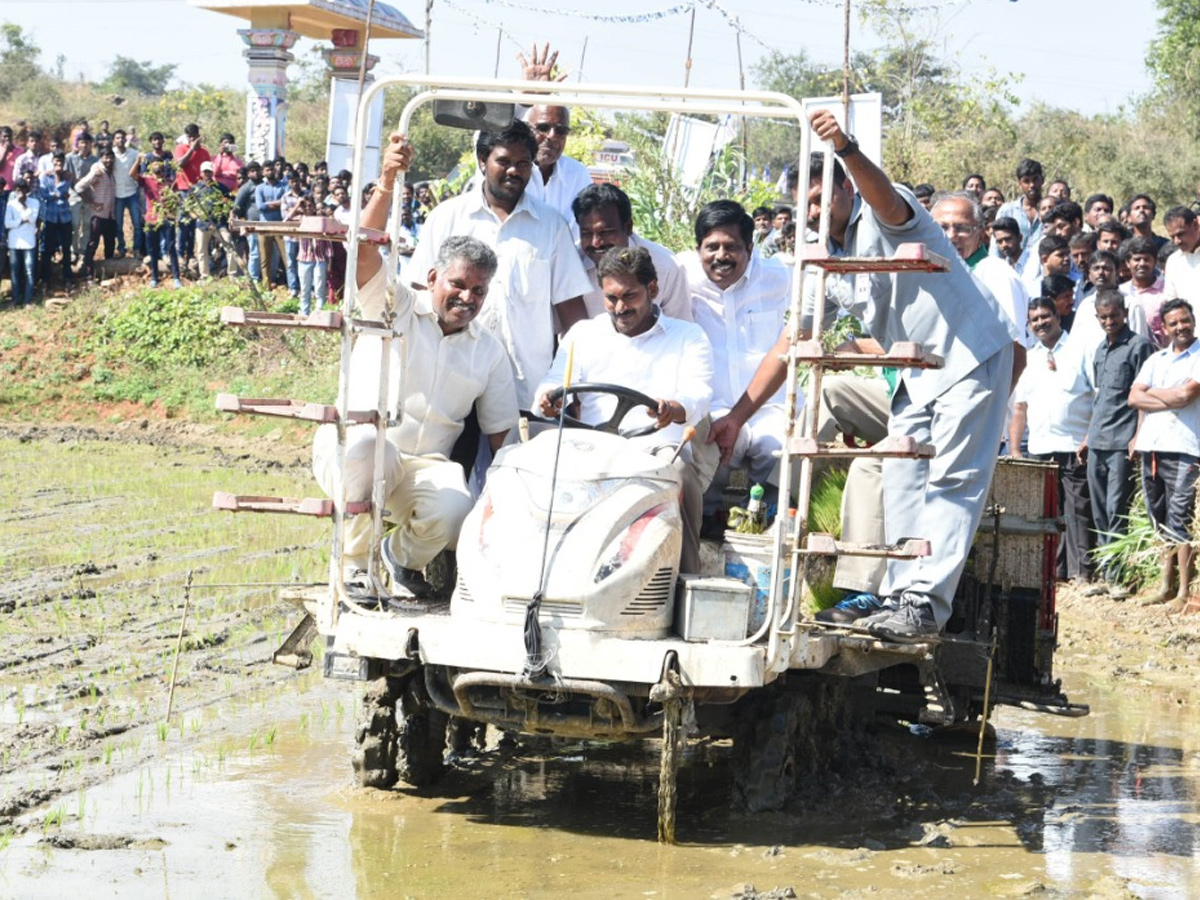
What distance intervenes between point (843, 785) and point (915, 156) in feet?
69.2

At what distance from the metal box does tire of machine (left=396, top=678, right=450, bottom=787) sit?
3.78ft

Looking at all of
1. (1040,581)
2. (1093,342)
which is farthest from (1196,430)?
(1040,581)

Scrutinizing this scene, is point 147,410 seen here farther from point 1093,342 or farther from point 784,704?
point 784,704

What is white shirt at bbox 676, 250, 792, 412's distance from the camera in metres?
8.07

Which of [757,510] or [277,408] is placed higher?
[277,408]

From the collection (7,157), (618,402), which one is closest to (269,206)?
(7,157)

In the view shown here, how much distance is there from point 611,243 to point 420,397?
1412 millimetres

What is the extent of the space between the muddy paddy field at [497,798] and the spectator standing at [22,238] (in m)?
14.5

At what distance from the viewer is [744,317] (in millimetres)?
8102

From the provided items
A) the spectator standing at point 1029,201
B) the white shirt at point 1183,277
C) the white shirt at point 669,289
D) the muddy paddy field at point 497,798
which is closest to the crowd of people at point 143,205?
the spectator standing at point 1029,201

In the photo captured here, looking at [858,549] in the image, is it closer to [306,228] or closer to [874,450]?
[874,450]

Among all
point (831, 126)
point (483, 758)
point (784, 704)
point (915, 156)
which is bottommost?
point (483, 758)

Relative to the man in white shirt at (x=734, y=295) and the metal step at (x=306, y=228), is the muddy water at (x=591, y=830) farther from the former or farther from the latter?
the metal step at (x=306, y=228)

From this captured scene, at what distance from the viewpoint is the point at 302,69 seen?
58750 millimetres
